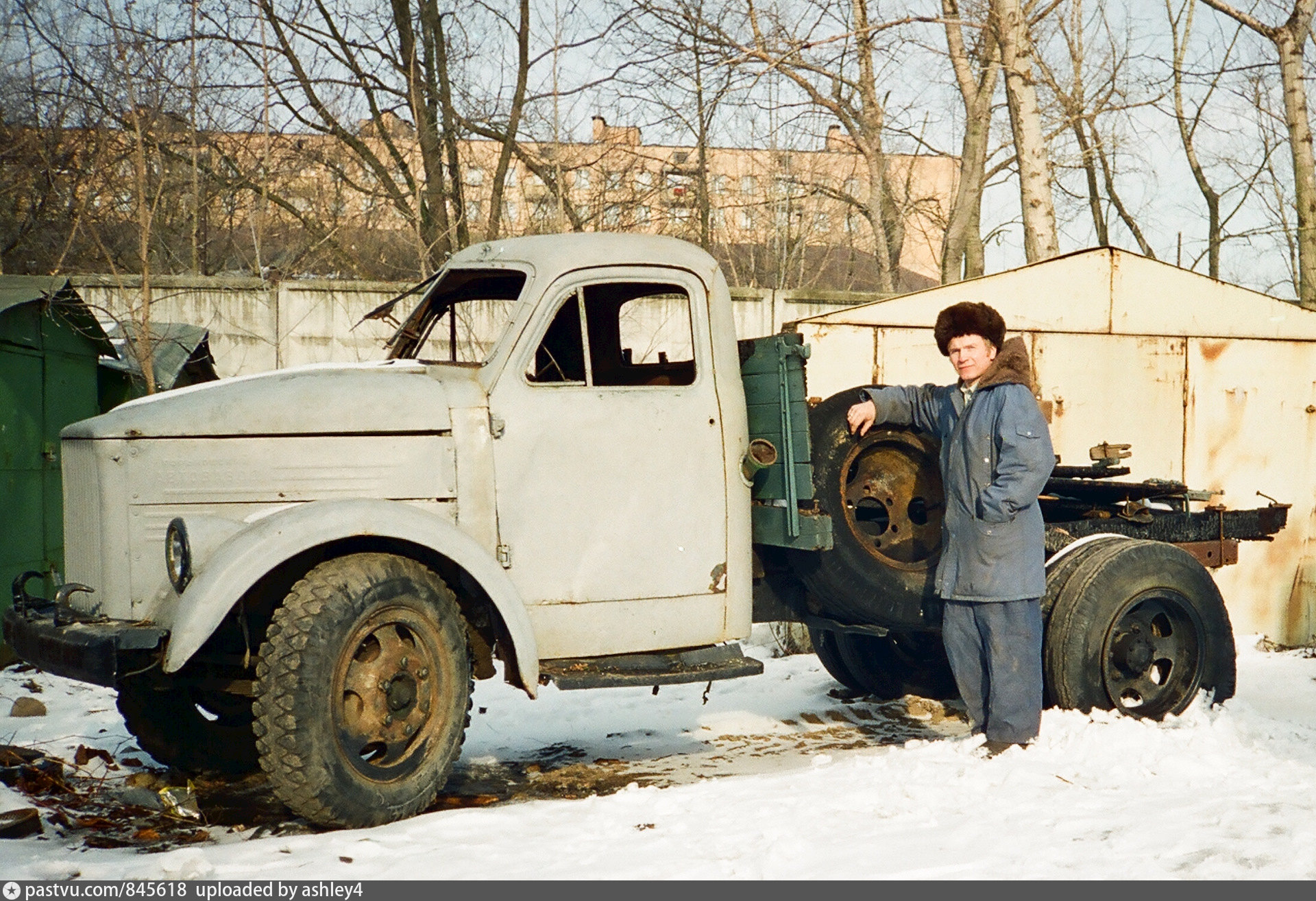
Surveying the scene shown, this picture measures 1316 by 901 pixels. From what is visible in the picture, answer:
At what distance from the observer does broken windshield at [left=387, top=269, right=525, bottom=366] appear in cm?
536

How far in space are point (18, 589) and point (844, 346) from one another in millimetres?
5772

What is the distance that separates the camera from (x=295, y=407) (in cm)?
455

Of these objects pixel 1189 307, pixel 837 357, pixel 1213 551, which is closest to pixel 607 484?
pixel 1213 551

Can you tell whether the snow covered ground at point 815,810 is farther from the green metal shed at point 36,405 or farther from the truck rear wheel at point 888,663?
the green metal shed at point 36,405

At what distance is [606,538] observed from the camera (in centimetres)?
501

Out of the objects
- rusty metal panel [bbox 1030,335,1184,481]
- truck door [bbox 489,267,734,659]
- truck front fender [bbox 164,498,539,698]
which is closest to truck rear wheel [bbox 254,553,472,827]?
truck front fender [bbox 164,498,539,698]

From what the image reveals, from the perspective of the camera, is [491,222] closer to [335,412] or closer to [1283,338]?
[1283,338]

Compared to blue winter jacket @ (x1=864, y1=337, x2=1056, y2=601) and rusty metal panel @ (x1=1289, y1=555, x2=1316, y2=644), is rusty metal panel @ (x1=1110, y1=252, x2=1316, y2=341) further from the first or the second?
blue winter jacket @ (x1=864, y1=337, x2=1056, y2=601)

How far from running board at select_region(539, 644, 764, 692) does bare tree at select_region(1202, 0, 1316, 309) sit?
36.6ft

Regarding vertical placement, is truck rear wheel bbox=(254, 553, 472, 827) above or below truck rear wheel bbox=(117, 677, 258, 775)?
above

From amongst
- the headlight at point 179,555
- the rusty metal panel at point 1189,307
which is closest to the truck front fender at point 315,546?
the headlight at point 179,555

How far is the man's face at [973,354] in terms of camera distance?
5395 mm

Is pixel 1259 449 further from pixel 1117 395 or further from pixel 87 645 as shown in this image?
pixel 87 645

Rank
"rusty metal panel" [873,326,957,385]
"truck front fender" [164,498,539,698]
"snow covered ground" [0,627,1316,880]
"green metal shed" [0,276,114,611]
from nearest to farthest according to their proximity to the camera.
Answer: "snow covered ground" [0,627,1316,880] < "truck front fender" [164,498,539,698] < "green metal shed" [0,276,114,611] < "rusty metal panel" [873,326,957,385]
